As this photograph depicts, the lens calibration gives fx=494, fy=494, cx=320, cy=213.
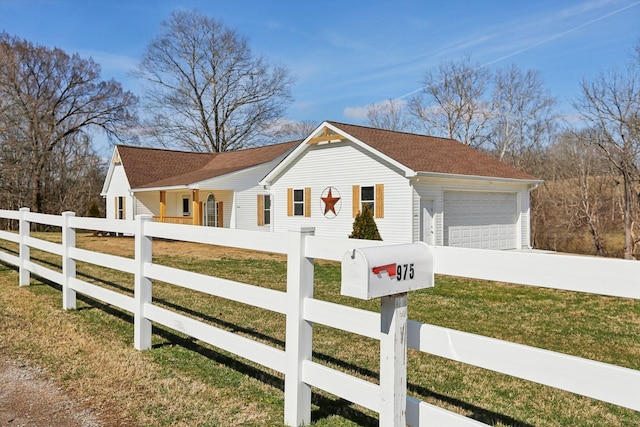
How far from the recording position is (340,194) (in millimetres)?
18719

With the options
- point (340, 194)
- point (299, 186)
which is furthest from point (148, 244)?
point (299, 186)

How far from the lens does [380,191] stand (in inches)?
680

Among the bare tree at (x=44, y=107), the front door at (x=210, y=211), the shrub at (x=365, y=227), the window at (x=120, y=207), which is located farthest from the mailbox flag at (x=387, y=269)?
the bare tree at (x=44, y=107)

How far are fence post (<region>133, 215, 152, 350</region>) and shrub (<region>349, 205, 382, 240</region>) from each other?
446 inches

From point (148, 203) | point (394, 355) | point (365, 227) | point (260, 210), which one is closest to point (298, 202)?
point (260, 210)

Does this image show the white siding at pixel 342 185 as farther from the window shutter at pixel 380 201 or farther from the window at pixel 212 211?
the window at pixel 212 211

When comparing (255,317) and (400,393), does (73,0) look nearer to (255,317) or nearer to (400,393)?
(255,317)

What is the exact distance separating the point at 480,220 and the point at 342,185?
17.6ft

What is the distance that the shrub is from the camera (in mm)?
16078

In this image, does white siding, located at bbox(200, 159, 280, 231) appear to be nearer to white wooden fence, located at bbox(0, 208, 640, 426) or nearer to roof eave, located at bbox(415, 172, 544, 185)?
roof eave, located at bbox(415, 172, 544, 185)

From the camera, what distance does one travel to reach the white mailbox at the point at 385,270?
230cm

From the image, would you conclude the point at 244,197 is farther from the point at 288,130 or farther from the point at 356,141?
the point at 288,130

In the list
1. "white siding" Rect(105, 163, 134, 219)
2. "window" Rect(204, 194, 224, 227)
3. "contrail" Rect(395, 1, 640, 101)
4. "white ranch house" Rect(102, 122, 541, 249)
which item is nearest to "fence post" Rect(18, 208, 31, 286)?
"white ranch house" Rect(102, 122, 541, 249)

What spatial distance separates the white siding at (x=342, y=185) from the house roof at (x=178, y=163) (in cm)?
458
